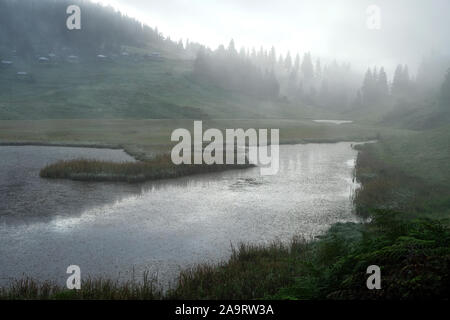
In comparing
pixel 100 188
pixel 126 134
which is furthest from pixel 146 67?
pixel 100 188

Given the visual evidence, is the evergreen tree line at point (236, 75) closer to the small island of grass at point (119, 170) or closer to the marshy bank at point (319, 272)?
the small island of grass at point (119, 170)

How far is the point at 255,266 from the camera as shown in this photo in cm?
1380

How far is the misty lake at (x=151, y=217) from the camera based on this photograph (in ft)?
51.2

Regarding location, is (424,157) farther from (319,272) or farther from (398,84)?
(398,84)

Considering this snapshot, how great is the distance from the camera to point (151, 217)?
72.5 ft

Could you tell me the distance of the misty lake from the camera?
15.6 metres

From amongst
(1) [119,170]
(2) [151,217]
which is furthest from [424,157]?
(1) [119,170]

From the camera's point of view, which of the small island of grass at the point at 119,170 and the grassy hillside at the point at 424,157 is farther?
the small island of grass at the point at 119,170

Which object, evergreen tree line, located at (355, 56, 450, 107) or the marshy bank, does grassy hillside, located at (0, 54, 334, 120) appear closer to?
evergreen tree line, located at (355, 56, 450, 107)

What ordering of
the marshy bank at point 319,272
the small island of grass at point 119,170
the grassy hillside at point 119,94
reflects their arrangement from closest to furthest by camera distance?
the marshy bank at point 319,272
the small island of grass at point 119,170
the grassy hillside at point 119,94

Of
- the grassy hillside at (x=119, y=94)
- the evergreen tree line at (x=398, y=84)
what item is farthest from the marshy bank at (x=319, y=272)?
the evergreen tree line at (x=398, y=84)

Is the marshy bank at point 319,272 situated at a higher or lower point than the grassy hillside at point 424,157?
higher

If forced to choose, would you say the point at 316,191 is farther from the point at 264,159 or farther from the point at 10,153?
the point at 10,153
